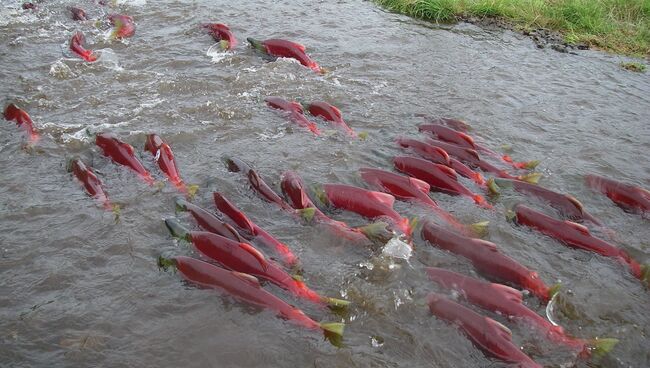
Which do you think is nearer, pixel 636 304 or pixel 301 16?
pixel 636 304

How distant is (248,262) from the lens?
454 centimetres

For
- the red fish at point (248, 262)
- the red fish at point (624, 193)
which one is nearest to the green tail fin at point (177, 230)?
the red fish at point (248, 262)

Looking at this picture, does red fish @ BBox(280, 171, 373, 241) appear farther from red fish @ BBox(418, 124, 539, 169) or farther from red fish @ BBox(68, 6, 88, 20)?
red fish @ BBox(68, 6, 88, 20)

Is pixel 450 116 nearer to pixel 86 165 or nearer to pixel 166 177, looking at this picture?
pixel 166 177

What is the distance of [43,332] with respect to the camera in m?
4.11

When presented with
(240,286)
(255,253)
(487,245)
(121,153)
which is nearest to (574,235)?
(487,245)

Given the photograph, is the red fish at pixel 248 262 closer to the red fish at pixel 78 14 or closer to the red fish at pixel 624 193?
the red fish at pixel 624 193

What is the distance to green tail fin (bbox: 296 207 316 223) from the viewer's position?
529 centimetres

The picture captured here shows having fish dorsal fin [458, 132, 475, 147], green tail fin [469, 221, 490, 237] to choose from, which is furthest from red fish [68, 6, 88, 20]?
green tail fin [469, 221, 490, 237]

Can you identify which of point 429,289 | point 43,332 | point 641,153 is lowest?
point 43,332

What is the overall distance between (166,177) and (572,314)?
4.77 meters

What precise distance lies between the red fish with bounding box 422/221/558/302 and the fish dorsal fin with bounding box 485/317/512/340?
2.33ft

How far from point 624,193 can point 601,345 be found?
284cm

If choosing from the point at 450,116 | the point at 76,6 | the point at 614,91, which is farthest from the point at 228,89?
the point at 614,91
